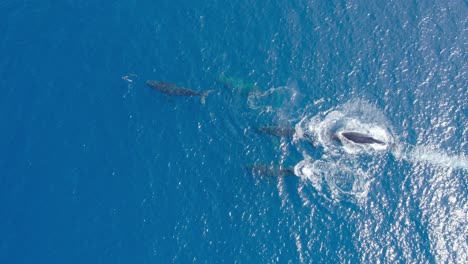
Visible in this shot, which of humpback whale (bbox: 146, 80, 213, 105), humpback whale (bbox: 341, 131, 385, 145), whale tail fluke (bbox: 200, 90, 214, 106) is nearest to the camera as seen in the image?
humpback whale (bbox: 341, 131, 385, 145)

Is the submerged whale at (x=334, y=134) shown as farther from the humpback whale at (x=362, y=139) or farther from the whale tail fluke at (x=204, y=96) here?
the whale tail fluke at (x=204, y=96)

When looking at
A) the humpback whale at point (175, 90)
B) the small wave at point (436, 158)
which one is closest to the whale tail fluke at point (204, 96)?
the humpback whale at point (175, 90)

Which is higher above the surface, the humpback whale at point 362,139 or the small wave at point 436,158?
the humpback whale at point 362,139

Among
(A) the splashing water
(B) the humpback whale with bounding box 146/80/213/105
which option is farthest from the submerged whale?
(B) the humpback whale with bounding box 146/80/213/105

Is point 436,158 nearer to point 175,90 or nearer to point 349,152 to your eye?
point 349,152

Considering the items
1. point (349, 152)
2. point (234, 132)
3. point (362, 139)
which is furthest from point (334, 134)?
point (234, 132)

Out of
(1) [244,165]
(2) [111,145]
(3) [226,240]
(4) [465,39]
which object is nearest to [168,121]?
(2) [111,145]

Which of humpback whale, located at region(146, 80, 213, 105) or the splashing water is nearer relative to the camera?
the splashing water

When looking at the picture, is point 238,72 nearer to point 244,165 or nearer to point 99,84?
point 244,165

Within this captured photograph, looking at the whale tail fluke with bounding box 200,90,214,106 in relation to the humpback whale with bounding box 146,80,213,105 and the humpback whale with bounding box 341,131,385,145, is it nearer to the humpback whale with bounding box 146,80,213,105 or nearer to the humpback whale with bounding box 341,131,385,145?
the humpback whale with bounding box 146,80,213,105
